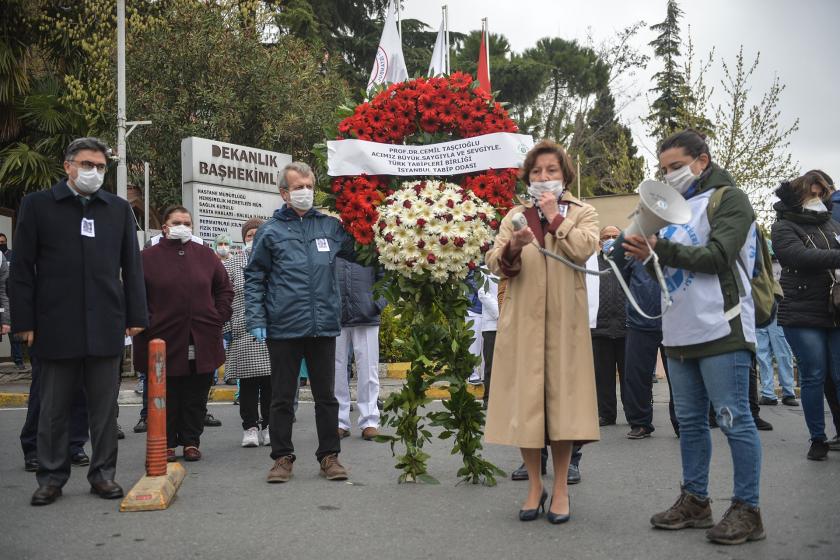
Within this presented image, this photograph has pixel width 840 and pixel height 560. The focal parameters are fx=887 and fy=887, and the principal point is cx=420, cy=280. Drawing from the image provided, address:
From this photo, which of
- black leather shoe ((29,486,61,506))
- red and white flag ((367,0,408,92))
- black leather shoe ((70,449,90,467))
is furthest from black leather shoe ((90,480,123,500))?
red and white flag ((367,0,408,92))

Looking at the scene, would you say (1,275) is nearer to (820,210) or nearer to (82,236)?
(82,236)

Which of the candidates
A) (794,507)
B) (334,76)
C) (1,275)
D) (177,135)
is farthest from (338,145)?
(334,76)

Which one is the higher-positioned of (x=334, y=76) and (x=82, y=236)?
(x=334, y=76)

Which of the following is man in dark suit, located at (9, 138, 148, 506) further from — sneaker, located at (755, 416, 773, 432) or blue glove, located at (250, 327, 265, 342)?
sneaker, located at (755, 416, 773, 432)

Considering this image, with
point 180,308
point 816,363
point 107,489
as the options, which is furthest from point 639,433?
point 107,489

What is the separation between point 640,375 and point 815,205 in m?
2.43

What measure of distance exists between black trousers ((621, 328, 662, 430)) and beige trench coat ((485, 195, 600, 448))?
3616mm

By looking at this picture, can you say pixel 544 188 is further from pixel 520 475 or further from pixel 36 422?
pixel 36 422

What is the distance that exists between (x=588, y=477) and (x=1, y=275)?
11.9m

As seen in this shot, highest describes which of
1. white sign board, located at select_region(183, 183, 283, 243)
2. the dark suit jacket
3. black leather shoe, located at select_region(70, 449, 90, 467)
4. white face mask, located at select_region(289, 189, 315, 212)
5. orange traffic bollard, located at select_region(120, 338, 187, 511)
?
white sign board, located at select_region(183, 183, 283, 243)

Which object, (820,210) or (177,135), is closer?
(820,210)

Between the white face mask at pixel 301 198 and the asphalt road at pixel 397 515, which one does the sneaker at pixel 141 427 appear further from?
the white face mask at pixel 301 198

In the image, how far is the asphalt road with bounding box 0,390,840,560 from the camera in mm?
4551

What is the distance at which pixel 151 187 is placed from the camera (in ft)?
72.2
